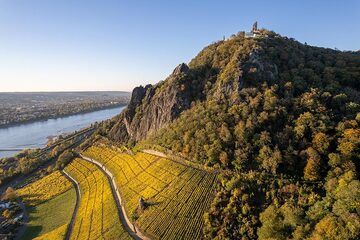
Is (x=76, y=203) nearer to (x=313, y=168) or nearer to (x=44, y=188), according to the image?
(x=44, y=188)

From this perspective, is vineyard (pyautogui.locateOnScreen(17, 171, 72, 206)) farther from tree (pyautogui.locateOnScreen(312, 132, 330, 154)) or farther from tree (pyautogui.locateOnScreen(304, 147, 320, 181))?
tree (pyautogui.locateOnScreen(312, 132, 330, 154))

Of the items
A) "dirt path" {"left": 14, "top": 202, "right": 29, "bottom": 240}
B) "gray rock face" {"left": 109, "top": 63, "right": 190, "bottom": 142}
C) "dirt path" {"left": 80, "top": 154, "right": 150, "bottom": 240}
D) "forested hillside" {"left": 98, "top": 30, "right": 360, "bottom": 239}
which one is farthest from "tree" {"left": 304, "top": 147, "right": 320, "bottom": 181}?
"dirt path" {"left": 14, "top": 202, "right": 29, "bottom": 240}

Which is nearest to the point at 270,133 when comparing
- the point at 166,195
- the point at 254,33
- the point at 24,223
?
the point at 166,195

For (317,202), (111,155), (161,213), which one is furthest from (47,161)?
(317,202)

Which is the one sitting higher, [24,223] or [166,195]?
[166,195]

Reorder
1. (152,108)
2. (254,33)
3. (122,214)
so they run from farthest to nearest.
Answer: (254,33) → (152,108) → (122,214)

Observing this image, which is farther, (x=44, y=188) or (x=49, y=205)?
(x=44, y=188)
